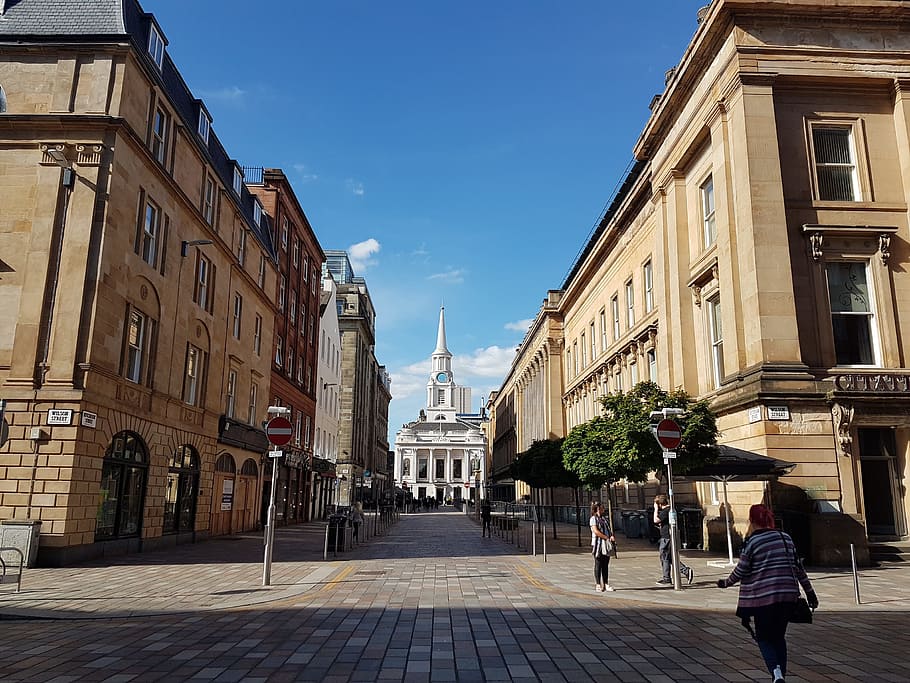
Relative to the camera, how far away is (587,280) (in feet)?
155

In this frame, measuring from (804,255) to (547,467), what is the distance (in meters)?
15.0

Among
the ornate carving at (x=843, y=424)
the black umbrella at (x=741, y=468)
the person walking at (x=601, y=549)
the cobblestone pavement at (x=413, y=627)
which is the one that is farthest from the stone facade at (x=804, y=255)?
the person walking at (x=601, y=549)

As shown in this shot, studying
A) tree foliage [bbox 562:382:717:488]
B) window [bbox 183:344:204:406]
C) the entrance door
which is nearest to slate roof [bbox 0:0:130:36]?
window [bbox 183:344:204:406]

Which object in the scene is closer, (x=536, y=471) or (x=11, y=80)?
(x=11, y=80)

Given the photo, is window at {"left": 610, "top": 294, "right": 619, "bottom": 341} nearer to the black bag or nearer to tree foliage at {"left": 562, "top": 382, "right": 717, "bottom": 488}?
tree foliage at {"left": 562, "top": 382, "right": 717, "bottom": 488}

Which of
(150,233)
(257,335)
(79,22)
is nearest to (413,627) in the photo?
(150,233)

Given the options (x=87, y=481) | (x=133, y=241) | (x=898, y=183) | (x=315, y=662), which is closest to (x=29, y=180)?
(x=133, y=241)

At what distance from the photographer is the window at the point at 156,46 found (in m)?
22.1

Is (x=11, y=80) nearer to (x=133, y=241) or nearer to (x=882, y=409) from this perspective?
(x=133, y=241)

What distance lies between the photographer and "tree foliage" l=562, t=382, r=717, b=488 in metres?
17.2

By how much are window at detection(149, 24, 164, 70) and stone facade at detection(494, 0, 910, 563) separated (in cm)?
1773

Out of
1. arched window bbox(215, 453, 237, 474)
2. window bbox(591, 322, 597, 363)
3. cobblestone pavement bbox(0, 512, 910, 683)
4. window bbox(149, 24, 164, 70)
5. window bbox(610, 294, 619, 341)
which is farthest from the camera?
window bbox(591, 322, 597, 363)

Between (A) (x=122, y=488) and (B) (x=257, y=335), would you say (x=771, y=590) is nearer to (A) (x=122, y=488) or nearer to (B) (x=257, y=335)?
(A) (x=122, y=488)

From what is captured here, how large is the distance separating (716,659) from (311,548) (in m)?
17.8
